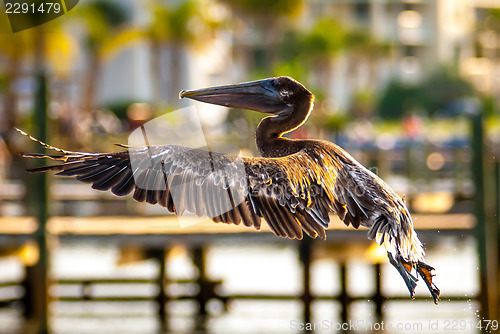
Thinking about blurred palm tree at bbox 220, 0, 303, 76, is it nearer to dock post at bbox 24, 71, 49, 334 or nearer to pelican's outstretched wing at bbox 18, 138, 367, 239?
dock post at bbox 24, 71, 49, 334

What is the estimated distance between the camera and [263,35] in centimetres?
5603

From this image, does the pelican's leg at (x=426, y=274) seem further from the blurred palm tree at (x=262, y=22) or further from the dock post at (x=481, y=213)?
the blurred palm tree at (x=262, y=22)

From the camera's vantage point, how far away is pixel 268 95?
320cm

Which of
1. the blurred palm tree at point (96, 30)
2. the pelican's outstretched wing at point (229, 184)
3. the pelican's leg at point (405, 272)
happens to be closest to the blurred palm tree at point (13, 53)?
the blurred palm tree at point (96, 30)

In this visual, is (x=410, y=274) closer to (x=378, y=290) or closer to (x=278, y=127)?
(x=278, y=127)

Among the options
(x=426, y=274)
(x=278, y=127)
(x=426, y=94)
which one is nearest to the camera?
(x=426, y=274)

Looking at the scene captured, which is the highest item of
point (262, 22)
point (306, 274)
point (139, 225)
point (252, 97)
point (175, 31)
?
point (262, 22)

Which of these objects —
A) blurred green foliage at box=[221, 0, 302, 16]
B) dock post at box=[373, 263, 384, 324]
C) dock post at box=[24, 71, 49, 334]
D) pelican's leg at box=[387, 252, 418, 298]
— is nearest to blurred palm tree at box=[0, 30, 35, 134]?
dock post at box=[24, 71, 49, 334]

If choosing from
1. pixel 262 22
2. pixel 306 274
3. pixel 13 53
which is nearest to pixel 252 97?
pixel 306 274

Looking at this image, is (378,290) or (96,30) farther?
(96,30)

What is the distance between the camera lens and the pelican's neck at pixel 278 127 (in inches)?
126

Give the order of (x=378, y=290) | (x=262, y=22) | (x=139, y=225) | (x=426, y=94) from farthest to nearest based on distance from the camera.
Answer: (x=426, y=94) < (x=262, y=22) < (x=378, y=290) < (x=139, y=225)

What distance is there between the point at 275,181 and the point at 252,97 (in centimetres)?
34

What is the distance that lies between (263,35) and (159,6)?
56.7 feet
